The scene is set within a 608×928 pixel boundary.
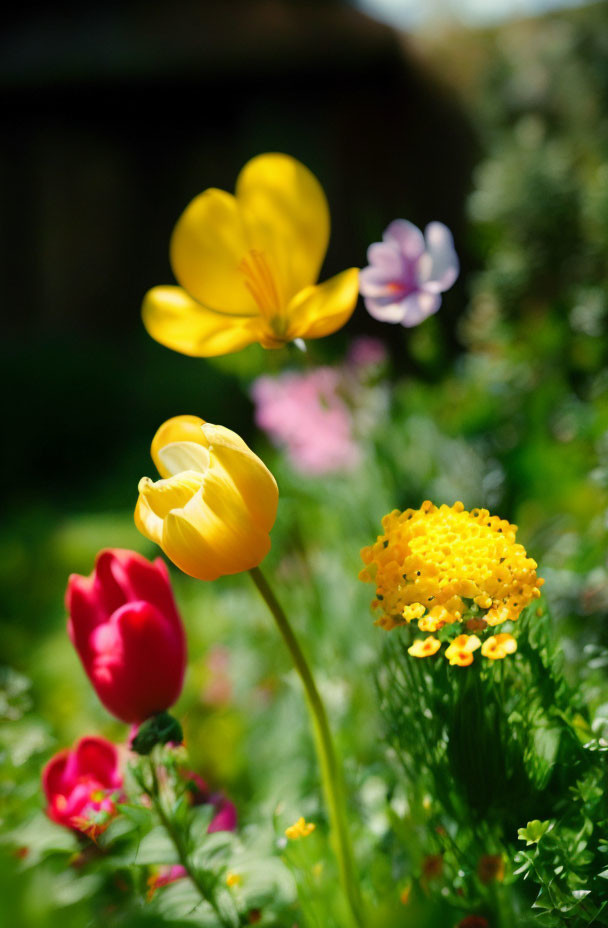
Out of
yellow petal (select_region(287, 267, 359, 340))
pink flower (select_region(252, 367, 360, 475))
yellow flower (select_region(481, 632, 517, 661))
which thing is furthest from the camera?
pink flower (select_region(252, 367, 360, 475))

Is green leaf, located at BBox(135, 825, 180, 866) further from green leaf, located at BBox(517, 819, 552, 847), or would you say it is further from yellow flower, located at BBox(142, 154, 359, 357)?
yellow flower, located at BBox(142, 154, 359, 357)

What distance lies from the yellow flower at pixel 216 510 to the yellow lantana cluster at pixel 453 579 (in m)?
0.07

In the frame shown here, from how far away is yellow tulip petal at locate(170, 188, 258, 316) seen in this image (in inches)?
21.9

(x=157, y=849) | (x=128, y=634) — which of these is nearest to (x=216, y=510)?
(x=128, y=634)

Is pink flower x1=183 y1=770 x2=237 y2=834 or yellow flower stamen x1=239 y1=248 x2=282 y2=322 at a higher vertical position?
yellow flower stamen x1=239 y1=248 x2=282 y2=322

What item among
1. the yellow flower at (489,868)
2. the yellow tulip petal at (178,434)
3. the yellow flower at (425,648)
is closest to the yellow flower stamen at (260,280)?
the yellow tulip petal at (178,434)

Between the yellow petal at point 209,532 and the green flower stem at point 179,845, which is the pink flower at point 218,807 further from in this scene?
the yellow petal at point 209,532

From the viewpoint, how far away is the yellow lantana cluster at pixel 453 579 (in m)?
0.41

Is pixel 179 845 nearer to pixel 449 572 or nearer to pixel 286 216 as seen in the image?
pixel 449 572

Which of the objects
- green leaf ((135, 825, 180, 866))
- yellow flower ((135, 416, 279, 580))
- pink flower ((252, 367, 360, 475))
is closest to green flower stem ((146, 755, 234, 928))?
green leaf ((135, 825, 180, 866))

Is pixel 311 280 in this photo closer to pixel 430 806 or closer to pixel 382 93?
pixel 430 806

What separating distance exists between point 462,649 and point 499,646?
0.02 m

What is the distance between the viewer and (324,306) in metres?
0.52

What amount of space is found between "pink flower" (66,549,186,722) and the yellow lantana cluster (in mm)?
133
